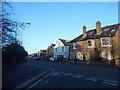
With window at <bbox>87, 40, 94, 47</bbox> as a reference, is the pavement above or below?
below

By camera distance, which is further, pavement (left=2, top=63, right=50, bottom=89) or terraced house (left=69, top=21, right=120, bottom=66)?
terraced house (left=69, top=21, right=120, bottom=66)

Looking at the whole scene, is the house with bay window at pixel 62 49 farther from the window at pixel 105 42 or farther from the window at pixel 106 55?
the window at pixel 105 42

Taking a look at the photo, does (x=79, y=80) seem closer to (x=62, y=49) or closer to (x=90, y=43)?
(x=90, y=43)

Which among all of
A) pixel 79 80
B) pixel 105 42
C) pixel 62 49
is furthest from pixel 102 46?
pixel 62 49

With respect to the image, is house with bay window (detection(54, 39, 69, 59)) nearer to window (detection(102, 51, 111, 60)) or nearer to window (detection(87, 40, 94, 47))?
window (detection(87, 40, 94, 47))

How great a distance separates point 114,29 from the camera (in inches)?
1246

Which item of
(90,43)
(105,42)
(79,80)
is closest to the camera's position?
(79,80)

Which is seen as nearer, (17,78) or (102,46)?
(17,78)

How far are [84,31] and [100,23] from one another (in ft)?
20.0

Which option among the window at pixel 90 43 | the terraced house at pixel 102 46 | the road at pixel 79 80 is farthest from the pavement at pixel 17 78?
the window at pixel 90 43

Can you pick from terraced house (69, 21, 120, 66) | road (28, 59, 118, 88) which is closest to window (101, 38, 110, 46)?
terraced house (69, 21, 120, 66)

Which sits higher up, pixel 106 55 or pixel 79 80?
pixel 106 55

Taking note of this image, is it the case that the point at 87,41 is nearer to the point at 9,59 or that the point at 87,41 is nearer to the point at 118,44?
the point at 118,44

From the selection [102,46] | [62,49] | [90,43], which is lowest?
[62,49]
